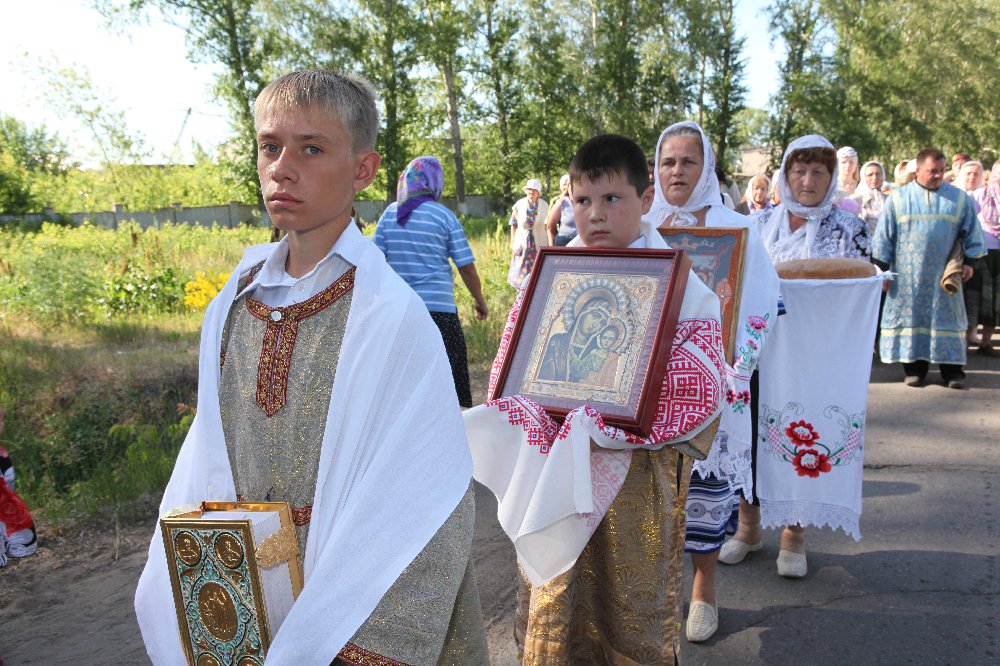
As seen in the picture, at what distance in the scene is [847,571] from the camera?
424 cm

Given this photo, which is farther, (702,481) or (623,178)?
(702,481)

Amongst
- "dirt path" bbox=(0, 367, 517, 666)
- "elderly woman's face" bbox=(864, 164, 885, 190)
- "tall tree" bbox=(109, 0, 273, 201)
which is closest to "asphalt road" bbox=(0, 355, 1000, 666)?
"dirt path" bbox=(0, 367, 517, 666)

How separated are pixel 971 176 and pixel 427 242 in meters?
9.04

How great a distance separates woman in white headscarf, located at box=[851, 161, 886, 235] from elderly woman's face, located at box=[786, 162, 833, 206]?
7.20m

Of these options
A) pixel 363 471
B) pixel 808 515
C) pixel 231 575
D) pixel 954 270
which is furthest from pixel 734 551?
pixel 954 270

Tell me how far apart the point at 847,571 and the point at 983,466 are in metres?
2.34

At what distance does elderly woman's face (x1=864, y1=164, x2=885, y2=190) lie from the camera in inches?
437

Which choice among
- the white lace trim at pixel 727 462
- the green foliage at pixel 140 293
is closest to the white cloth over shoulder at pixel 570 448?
the white lace trim at pixel 727 462

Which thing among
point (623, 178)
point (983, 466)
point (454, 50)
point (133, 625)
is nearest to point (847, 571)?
point (983, 466)

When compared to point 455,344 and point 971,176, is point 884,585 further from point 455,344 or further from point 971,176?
point 971,176

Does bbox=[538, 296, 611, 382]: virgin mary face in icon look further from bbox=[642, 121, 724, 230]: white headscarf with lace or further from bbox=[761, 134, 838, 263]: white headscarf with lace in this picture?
bbox=[761, 134, 838, 263]: white headscarf with lace

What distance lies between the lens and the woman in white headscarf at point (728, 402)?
3391mm

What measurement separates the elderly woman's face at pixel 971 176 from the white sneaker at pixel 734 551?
917 centimetres

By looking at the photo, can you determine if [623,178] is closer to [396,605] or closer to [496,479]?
[496,479]
